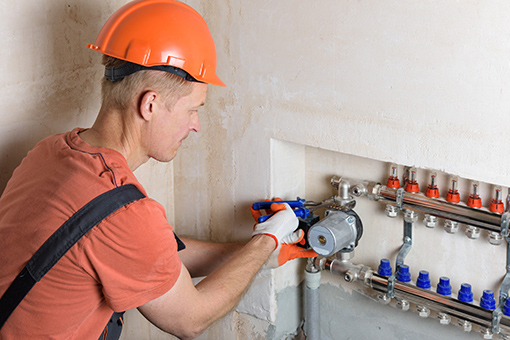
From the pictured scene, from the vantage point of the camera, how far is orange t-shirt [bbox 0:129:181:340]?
104 cm

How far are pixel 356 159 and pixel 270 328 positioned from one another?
65cm

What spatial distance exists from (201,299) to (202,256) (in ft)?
1.23

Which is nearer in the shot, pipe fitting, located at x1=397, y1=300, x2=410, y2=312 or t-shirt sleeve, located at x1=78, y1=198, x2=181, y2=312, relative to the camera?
t-shirt sleeve, located at x1=78, y1=198, x2=181, y2=312

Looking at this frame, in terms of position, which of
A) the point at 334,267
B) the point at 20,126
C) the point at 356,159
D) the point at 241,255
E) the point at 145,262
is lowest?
the point at 334,267

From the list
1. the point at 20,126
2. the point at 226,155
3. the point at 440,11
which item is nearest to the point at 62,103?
the point at 20,126

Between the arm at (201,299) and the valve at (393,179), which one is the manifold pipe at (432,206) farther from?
the arm at (201,299)

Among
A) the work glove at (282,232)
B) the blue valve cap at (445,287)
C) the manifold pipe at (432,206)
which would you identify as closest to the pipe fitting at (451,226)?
the manifold pipe at (432,206)

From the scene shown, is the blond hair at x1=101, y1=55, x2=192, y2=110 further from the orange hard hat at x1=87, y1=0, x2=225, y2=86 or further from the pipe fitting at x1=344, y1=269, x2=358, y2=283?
the pipe fitting at x1=344, y1=269, x2=358, y2=283

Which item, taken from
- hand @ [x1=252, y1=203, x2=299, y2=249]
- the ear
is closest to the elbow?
hand @ [x1=252, y1=203, x2=299, y2=249]

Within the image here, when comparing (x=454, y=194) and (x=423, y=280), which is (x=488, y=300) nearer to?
(x=423, y=280)

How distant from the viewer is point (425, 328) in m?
1.59

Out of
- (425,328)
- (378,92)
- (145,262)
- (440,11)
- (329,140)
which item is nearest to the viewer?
(145,262)

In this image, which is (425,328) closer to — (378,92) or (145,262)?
(378,92)

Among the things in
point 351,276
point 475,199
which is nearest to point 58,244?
point 351,276
